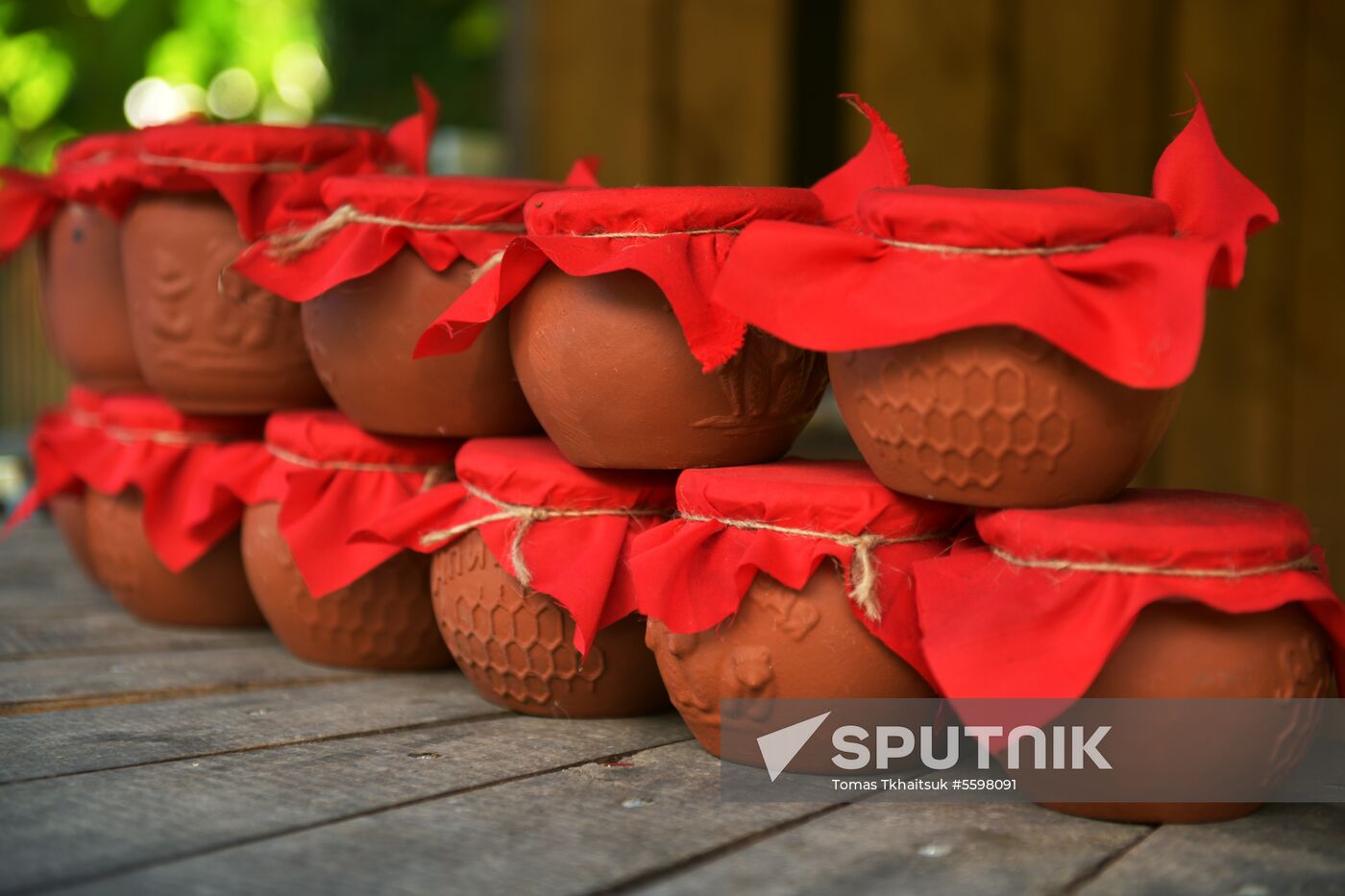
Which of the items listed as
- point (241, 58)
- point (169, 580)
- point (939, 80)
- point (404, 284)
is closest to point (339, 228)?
point (404, 284)

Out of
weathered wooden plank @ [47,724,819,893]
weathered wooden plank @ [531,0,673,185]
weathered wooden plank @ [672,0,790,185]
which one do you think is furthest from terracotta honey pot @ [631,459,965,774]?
weathered wooden plank @ [531,0,673,185]

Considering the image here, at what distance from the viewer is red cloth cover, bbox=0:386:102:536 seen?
201cm

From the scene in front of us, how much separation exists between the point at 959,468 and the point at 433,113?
0.95 m

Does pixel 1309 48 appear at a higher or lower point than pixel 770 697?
higher

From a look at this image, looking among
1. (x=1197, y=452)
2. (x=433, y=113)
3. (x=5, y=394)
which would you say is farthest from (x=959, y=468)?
(x=5, y=394)

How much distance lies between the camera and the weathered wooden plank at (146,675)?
1532 millimetres

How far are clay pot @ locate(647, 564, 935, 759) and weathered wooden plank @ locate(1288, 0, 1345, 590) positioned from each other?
4.60 ft

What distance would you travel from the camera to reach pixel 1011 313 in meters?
1.05

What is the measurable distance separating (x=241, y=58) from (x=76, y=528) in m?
6.10

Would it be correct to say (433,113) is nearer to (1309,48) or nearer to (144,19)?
(1309,48)

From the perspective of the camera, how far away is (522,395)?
1575mm

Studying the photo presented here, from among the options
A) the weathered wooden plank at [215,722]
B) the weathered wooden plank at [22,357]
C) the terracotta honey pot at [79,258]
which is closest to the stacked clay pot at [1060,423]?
the weathered wooden plank at [215,722]

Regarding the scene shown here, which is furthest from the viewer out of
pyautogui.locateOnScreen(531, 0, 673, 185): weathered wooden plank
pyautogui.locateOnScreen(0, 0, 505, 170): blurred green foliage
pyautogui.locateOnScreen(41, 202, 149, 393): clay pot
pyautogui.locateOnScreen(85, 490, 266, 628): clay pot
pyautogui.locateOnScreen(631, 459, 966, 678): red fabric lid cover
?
pyautogui.locateOnScreen(0, 0, 505, 170): blurred green foliage

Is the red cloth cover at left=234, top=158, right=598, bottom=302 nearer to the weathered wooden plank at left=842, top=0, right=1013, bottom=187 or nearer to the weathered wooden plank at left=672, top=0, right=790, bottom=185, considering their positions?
the weathered wooden plank at left=842, top=0, right=1013, bottom=187
